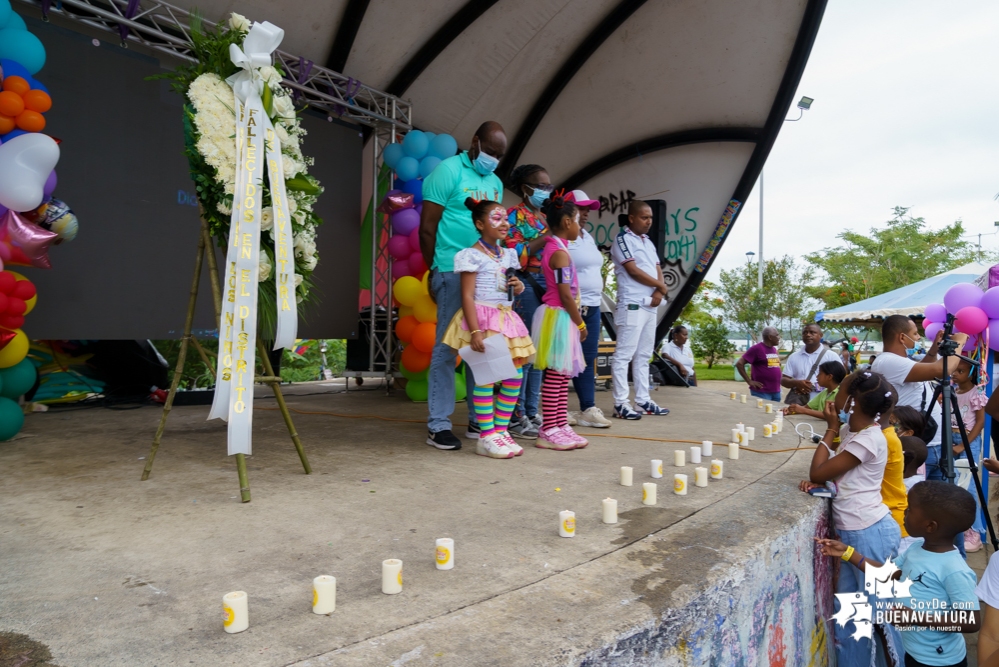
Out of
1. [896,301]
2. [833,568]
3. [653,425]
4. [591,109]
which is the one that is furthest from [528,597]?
[896,301]

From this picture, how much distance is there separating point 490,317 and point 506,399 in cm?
51

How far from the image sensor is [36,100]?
373cm

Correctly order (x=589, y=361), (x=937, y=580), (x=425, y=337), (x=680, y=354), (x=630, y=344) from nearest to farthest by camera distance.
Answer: (x=937, y=580) < (x=589, y=361) < (x=630, y=344) < (x=425, y=337) < (x=680, y=354)

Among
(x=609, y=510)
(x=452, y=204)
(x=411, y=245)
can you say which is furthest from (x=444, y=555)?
(x=411, y=245)

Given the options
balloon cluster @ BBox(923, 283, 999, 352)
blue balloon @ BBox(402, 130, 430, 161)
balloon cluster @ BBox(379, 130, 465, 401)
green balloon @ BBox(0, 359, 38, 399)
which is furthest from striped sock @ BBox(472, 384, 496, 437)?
blue balloon @ BBox(402, 130, 430, 161)

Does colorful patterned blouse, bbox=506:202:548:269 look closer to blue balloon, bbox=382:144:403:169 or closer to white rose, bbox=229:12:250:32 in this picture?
white rose, bbox=229:12:250:32

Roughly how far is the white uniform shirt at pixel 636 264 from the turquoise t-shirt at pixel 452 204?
5.71ft

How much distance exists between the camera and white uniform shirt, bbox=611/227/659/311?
16.8ft

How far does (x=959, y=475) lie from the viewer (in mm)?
4246

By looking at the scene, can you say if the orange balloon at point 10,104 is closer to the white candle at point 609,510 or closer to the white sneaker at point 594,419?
the white candle at point 609,510

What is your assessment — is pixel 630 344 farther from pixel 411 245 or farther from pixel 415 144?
pixel 415 144

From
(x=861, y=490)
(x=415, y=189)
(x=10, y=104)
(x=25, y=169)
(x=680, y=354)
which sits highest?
(x=415, y=189)

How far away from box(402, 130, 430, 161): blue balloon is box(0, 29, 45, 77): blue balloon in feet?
12.2

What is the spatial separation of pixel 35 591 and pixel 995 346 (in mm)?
4673
